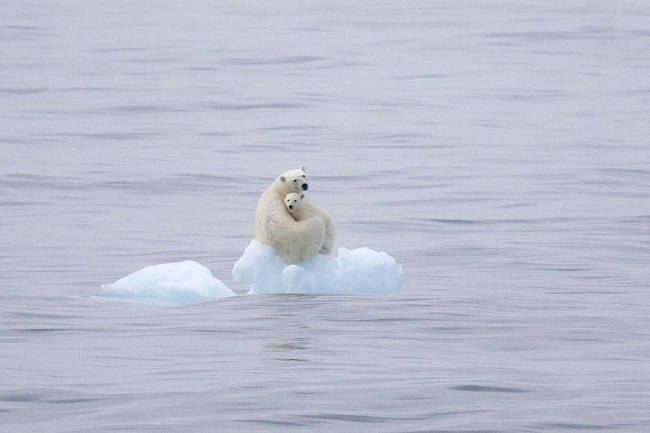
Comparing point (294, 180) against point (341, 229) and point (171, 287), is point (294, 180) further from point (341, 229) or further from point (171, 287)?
point (341, 229)

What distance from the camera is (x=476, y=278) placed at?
584 inches

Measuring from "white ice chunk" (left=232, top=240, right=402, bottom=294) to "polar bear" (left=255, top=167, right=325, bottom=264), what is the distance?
0.08 metres

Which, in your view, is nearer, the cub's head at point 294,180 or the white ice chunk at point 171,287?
the cub's head at point 294,180

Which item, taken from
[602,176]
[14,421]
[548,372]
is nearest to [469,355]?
[548,372]

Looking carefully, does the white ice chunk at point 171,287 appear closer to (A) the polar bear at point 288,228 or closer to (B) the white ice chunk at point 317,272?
(B) the white ice chunk at point 317,272

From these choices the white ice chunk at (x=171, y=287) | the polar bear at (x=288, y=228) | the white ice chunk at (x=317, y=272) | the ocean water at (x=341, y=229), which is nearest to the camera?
the ocean water at (x=341, y=229)

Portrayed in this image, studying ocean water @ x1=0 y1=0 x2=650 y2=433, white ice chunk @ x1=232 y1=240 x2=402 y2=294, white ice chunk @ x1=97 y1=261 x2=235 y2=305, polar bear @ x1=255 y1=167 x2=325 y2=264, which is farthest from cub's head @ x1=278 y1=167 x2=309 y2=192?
white ice chunk @ x1=97 y1=261 x2=235 y2=305

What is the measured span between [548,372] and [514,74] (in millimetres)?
31853

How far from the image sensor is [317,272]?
12.6 meters

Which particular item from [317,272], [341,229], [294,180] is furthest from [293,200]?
[341,229]

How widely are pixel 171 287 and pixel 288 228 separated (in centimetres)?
121

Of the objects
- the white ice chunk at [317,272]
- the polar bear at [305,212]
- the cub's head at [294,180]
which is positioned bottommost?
the white ice chunk at [317,272]

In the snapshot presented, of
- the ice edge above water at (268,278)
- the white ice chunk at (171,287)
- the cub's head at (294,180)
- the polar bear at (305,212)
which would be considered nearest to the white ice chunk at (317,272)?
the ice edge above water at (268,278)

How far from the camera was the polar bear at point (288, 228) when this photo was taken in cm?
1230
